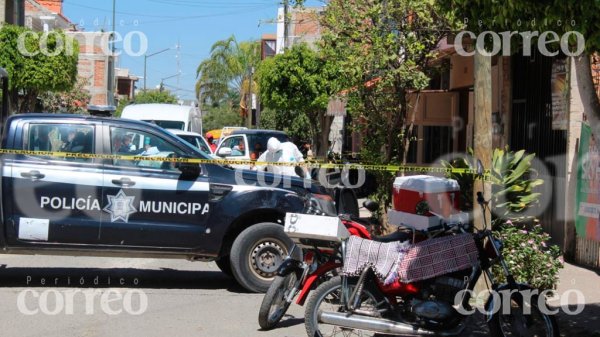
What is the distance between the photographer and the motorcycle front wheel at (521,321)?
607 cm

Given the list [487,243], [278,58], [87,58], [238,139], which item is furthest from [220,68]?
[487,243]

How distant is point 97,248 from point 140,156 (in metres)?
1.13

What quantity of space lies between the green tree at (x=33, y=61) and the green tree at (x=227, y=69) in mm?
28992

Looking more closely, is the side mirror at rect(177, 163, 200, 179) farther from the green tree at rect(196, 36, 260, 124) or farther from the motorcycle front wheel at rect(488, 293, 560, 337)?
the green tree at rect(196, 36, 260, 124)

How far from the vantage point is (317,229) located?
21.3 feet

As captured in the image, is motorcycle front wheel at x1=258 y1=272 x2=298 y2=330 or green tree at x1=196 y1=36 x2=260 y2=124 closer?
motorcycle front wheel at x1=258 y1=272 x2=298 y2=330

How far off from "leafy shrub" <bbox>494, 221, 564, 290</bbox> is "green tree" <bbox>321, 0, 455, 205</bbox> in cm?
439

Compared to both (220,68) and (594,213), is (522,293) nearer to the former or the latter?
(594,213)

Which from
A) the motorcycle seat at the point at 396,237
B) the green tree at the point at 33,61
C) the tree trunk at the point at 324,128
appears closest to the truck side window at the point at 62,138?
the motorcycle seat at the point at 396,237

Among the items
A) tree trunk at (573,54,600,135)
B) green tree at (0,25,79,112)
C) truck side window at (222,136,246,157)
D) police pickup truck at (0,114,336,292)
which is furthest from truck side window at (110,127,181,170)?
green tree at (0,25,79,112)

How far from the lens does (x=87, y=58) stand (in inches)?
2083

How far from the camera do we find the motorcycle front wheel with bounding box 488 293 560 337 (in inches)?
239

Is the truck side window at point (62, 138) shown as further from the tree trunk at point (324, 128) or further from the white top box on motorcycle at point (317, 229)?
the tree trunk at point (324, 128)

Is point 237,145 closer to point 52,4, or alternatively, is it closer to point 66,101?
point 66,101
